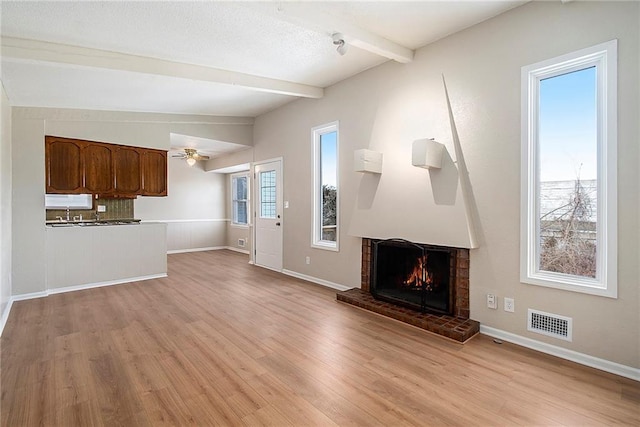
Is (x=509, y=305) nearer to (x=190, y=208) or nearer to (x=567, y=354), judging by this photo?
(x=567, y=354)

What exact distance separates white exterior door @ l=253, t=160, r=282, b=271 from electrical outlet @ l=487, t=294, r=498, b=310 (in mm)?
3775

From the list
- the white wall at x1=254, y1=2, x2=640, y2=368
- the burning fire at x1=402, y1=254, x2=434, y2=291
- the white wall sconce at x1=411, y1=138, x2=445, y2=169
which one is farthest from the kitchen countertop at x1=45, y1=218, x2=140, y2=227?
the white wall sconce at x1=411, y1=138, x2=445, y2=169

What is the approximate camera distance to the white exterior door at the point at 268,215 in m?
6.18

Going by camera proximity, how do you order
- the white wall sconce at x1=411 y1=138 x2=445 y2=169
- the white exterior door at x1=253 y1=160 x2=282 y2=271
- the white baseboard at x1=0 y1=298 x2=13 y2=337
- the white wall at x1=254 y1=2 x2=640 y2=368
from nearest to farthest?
the white wall at x1=254 y1=2 x2=640 y2=368
the white wall sconce at x1=411 y1=138 x2=445 y2=169
the white baseboard at x1=0 y1=298 x2=13 y2=337
the white exterior door at x1=253 y1=160 x2=282 y2=271

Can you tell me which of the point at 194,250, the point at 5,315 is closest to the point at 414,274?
the point at 5,315

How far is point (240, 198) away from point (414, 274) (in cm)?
641

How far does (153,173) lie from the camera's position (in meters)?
5.99

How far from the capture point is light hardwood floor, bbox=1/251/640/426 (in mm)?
2025

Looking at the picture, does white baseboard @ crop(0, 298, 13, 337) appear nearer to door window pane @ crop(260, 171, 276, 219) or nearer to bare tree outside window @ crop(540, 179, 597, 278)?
door window pane @ crop(260, 171, 276, 219)

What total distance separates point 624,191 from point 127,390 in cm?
387

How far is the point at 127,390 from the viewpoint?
228 cm

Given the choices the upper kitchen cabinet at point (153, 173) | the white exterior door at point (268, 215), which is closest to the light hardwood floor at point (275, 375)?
the white exterior door at point (268, 215)

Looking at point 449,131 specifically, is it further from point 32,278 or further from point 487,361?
point 32,278

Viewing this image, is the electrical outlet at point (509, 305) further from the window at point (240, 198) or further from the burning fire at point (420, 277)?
the window at point (240, 198)
